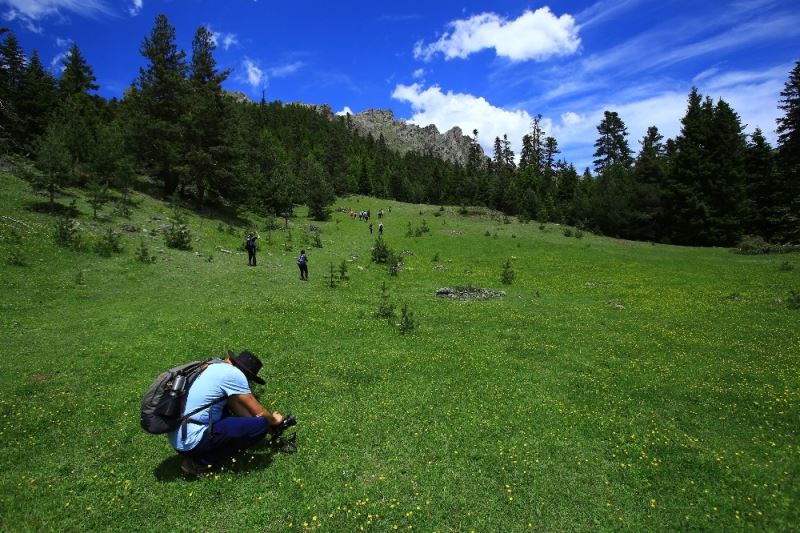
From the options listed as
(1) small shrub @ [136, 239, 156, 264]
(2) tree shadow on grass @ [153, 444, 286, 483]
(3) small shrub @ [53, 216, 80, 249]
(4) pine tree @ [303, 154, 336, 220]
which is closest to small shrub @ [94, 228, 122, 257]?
(3) small shrub @ [53, 216, 80, 249]

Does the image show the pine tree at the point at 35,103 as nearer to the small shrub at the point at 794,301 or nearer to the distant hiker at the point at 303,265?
the distant hiker at the point at 303,265

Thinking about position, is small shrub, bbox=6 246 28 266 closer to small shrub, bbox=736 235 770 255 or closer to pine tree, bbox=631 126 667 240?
small shrub, bbox=736 235 770 255

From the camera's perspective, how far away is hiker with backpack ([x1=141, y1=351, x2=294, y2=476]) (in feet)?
26.0

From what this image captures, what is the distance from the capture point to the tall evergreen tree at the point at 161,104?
2008 inches

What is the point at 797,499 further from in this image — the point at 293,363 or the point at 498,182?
the point at 498,182

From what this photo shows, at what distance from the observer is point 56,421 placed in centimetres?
1080

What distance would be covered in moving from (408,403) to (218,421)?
566cm

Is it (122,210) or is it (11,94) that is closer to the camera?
(122,210)

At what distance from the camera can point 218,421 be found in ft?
27.7

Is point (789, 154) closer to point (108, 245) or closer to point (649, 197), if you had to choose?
point (649, 197)

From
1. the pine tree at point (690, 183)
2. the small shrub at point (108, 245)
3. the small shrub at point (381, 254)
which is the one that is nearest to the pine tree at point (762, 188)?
the pine tree at point (690, 183)

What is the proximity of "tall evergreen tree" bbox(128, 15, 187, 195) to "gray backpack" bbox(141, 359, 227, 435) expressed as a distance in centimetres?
4996

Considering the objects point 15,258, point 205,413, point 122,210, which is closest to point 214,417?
point 205,413

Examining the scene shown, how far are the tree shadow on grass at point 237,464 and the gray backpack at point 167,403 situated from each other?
60.3 inches
